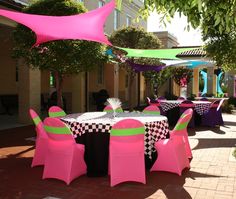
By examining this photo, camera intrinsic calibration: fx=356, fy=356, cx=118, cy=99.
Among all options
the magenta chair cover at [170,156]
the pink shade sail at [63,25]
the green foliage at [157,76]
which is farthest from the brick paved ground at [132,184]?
the green foliage at [157,76]

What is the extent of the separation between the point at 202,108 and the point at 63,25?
24.8 ft

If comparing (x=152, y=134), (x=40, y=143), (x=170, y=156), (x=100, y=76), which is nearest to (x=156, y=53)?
(x=152, y=134)

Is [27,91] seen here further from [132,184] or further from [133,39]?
[132,184]

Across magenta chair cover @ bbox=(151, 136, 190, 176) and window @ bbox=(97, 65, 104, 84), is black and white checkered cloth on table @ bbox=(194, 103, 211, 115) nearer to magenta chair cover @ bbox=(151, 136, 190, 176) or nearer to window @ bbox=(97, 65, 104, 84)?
magenta chair cover @ bbox=(151, 136, 190, 176)

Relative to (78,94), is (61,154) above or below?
below

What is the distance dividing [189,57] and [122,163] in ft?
71.6

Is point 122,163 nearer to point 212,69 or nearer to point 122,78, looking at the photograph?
point 122,78

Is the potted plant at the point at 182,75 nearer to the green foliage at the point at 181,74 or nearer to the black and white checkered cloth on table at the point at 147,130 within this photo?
the green foliage at the point at 181,74

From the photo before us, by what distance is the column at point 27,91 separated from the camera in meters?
12.5

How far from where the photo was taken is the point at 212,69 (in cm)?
2864

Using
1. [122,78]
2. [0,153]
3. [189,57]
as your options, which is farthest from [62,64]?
[189,57]

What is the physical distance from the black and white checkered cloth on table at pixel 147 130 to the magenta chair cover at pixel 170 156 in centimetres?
14

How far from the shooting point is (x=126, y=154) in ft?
18.6

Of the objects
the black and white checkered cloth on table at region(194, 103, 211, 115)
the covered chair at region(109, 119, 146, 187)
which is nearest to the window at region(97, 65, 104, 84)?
the black and white checkered cloth on table at region(194, 103, 211, 115)
